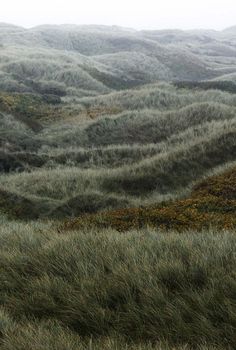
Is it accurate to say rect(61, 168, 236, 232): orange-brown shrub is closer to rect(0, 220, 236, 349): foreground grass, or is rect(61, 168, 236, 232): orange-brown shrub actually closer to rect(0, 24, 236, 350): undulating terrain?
rect(0, 24, 236, 350): undulating terrain

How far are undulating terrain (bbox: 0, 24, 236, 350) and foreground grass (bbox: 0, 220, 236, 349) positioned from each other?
0.05 ft

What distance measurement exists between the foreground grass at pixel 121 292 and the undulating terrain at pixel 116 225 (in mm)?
15

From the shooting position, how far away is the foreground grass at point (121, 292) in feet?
12.1

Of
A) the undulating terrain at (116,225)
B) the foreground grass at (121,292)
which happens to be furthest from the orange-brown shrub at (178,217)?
the foreground grass at (121,292)

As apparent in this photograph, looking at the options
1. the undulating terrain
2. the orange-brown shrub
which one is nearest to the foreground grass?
the undulating terrain

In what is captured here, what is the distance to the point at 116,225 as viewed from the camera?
7820mm

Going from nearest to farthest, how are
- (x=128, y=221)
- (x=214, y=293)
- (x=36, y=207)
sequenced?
(x=214, y=293)
(x=128, y=221)
(x=36, y=207)

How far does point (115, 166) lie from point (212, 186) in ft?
29.1

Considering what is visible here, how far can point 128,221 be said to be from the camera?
814 cm

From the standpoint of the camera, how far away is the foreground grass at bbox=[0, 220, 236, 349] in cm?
367

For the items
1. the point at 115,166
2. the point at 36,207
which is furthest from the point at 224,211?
the point at 115,166

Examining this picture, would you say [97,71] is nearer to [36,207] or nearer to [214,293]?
[36,207]

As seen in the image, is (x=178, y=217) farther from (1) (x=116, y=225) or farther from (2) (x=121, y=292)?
(2) (x=121, y=292)

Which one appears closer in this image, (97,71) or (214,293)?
(214,293)
